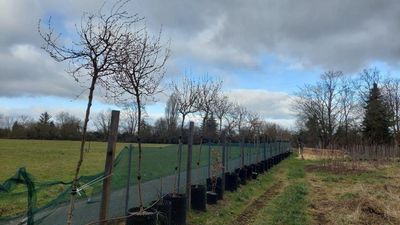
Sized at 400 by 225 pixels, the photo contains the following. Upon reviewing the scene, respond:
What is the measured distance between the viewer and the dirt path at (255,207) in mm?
9422

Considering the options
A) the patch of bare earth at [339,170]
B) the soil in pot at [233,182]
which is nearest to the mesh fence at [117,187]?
the soil in pot at [233,182]

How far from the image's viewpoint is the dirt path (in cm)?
942

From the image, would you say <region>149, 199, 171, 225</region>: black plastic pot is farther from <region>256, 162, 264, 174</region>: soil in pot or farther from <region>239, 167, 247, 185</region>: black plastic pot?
<region>256, 162, 264, 174</region>: soil in pot

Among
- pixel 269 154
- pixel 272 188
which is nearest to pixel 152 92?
pixel 272 188

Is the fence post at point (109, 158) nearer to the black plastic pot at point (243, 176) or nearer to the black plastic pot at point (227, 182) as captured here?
the black plastic pot at point (227, 182)

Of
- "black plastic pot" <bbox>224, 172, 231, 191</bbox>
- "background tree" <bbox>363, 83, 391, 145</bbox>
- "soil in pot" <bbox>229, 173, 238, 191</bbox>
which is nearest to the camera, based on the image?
"black plastic pot" <bbox>224, 172, 231, 191</bbox>

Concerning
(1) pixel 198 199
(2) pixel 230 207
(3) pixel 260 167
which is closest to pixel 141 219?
(1) pixel 198 199

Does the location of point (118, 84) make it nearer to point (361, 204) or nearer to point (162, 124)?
point (361, 204)

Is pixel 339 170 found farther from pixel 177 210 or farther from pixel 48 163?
pixel 177 210

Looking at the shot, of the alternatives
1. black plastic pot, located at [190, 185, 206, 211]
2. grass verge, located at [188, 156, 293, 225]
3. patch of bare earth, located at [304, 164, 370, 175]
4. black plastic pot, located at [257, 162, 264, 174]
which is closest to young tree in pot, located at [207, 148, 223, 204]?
grass verge, located at [188, 156, 293, 225]

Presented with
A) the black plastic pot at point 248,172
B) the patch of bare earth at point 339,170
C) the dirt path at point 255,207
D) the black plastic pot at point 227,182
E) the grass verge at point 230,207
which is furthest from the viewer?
the patch of bare earth at point 339,170

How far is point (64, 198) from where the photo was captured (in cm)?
567

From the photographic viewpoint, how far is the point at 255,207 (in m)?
11.3

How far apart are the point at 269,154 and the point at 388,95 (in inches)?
1810
